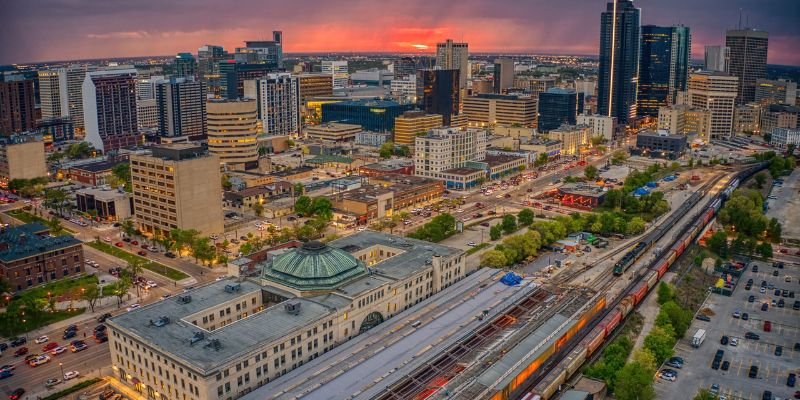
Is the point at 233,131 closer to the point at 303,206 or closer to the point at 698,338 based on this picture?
the point at 303,206

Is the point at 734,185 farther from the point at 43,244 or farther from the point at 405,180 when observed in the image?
the point at 43,244

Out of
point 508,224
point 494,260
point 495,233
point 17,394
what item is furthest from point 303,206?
point 17,394

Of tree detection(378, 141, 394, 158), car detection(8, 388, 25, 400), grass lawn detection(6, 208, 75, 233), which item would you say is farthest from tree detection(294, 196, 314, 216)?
tree detection(378, 141, 394, 158)

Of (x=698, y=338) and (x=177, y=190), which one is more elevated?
(x=177, y=190)

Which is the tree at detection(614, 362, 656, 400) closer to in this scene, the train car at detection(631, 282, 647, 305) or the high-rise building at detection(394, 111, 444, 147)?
the train car at detection(631, 282, 647, 305)

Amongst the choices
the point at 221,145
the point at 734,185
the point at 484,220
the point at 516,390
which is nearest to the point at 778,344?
the point at 516,390
